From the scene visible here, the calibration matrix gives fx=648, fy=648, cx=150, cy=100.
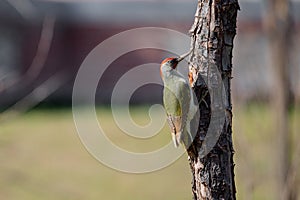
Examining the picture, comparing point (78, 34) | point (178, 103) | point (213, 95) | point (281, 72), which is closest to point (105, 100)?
point (78, 34)

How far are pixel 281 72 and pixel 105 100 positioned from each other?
14.2 metres

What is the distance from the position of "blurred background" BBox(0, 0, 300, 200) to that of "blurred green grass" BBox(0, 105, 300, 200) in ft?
0.06

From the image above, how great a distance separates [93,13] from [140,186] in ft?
30.7

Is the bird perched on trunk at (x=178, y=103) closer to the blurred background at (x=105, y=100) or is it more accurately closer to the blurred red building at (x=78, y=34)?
the blurred background at (x=105, y=100)

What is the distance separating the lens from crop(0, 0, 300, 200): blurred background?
450cm

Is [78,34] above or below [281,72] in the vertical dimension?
above

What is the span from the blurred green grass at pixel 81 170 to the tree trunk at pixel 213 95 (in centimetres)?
415

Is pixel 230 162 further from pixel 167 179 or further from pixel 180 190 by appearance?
pixel 167 179

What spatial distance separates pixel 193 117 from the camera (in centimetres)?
240

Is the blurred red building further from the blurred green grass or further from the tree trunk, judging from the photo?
the tree trunk

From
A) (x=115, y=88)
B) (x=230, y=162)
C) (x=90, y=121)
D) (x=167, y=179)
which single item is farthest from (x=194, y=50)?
(x=115, y=88)

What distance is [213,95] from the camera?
234 cm

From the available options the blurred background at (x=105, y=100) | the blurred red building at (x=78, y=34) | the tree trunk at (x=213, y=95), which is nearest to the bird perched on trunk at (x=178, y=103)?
the tree trunk at (x=213, y=95)

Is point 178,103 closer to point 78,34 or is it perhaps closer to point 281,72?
point 281,72
